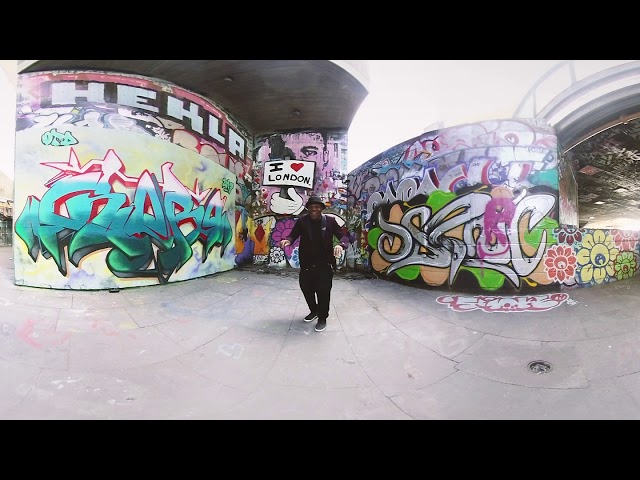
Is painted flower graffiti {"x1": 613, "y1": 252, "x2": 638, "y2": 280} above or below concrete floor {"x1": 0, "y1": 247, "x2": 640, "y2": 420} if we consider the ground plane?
above

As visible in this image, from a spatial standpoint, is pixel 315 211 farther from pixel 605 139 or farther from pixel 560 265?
pixel 605 139

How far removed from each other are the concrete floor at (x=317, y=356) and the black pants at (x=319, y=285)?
315 millimetres

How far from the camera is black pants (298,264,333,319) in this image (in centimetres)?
387

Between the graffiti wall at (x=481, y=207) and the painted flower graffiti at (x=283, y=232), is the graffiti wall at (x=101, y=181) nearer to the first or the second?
the painted flower graffiti at (x=283, y=232)

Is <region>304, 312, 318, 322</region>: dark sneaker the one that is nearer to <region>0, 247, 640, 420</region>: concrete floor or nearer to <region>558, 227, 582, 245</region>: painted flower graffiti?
<region>0, 247, 640, 420</region>: concrete floor

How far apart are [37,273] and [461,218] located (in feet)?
28.5

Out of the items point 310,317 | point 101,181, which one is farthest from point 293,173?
point 310,317

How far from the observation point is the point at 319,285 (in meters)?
3.92

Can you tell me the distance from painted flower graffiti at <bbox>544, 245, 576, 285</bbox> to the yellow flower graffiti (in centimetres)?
32

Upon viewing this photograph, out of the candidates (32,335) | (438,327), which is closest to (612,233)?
(438,327)

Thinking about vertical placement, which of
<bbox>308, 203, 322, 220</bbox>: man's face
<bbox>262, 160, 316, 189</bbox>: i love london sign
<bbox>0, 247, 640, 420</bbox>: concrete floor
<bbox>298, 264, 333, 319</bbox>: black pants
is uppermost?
<bbox>262, 160, 316, 189</bbox>: i love london sign

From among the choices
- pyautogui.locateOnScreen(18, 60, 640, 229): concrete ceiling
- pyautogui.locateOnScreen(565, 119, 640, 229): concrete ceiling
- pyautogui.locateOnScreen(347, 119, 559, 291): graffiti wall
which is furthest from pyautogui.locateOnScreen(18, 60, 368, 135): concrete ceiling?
pyautogui.locateOnScreen(565, 119, 640, 229): concrete ceiling

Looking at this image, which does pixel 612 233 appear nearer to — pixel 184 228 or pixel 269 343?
pixel 269 343

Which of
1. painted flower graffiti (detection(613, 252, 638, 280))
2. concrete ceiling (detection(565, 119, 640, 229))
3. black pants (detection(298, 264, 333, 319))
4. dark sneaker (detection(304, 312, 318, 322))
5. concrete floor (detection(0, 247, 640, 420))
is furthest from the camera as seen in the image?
concrete ceiling (detection(565, 119, 640, 229))
